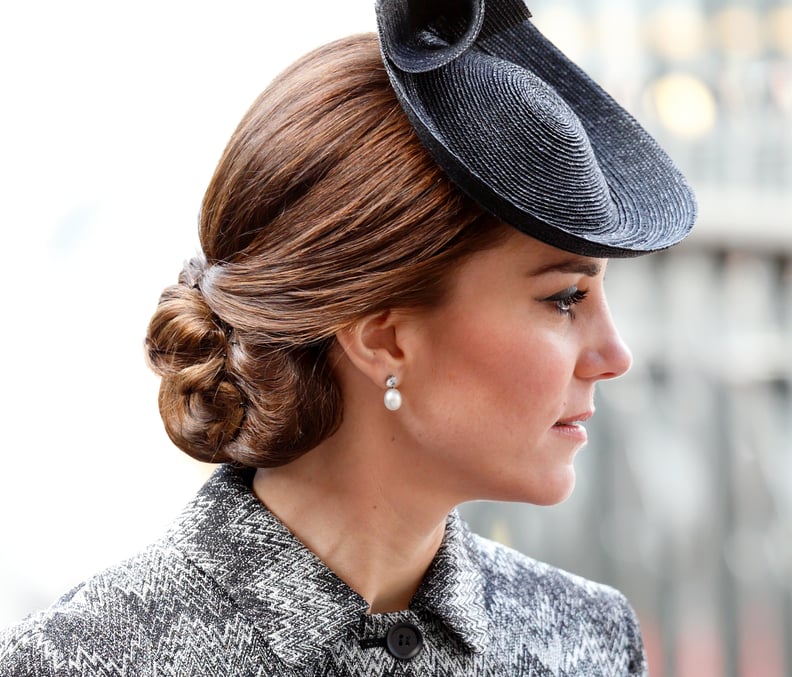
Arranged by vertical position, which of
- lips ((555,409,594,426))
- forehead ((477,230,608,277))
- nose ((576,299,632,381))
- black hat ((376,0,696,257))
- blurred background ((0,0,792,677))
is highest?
black hat ((376,0,696,257))

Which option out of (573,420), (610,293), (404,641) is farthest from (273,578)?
(610,293)

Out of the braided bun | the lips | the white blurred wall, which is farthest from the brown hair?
the white blurred wall

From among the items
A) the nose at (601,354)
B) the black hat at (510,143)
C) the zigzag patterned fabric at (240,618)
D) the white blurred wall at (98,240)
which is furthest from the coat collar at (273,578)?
the white blurred wall at (98,240)

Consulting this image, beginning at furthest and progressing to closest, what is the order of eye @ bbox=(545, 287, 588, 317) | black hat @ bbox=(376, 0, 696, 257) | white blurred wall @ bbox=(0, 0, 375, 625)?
white blurred wall @ bbox=(0, 0, 375, 625)
eye @ bbox=(545, 287, 588, 317)
black hat @ bbox=(376, 0, 696, 257)

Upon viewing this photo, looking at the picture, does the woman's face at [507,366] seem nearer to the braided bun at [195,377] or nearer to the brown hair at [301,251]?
the brown hair at [301,251]

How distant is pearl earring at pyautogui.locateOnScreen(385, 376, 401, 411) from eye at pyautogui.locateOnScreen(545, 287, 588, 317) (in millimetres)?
206

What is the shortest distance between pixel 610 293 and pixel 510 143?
8.73 feet

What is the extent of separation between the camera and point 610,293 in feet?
12.8

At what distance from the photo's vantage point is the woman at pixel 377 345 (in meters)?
1.33

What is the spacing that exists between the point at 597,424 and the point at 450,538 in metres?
2.45

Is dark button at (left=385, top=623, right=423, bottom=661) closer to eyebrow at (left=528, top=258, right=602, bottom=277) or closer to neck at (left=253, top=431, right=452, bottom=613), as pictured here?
neck at (left=253, top=431, right=452, bottom=613)

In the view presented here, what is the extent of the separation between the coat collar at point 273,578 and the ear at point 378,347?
220mm

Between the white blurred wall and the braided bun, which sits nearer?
the braided bun

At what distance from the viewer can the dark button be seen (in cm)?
142
